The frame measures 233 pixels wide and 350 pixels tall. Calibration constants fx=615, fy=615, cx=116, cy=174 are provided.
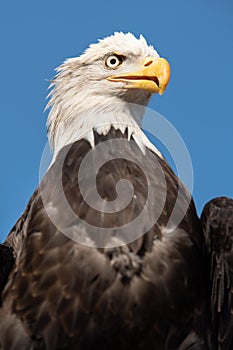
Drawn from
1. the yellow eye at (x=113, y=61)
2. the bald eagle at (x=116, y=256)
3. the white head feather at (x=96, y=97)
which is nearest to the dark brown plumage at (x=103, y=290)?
the bald eagle at (x=116, y=256)

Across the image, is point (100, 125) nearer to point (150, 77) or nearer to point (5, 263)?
point (150, 77)

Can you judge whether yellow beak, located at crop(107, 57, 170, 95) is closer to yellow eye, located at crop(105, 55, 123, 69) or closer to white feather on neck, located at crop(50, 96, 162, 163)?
yellow eye, located at crop(105, 55, 123, 69)

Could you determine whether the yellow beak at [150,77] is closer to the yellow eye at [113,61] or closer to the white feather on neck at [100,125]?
the yellow eye at [113,61]

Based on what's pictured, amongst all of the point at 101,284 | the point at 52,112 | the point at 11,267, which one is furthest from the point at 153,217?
the point at 52,112

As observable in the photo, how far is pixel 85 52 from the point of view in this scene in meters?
7.37

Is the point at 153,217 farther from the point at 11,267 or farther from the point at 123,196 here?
the point at 11,267

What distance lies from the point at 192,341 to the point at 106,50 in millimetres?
3487

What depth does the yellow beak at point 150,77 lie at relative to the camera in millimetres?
6680

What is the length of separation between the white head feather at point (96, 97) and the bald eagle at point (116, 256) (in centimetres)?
5

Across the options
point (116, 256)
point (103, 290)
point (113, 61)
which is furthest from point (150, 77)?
point (103, 290)

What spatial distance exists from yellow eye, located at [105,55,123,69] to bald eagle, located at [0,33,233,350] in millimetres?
481

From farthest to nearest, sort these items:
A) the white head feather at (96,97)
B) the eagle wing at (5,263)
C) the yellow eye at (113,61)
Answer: the yellow eye at (113,61) < the white head feather at (96,97) < the eagle wing at (5,263)

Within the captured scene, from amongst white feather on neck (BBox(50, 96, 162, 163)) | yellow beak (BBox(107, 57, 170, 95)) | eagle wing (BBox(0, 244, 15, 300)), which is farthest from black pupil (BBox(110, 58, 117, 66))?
eagle wing (BBox(0, 244, 15, 300))

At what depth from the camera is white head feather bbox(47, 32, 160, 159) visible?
22.5 feet
